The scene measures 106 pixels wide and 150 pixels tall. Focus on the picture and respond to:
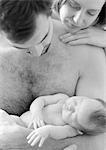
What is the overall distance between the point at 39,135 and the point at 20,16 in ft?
1.36

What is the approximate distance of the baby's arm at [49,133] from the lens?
1299mm

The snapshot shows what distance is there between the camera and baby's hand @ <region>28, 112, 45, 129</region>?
1360 millimetres

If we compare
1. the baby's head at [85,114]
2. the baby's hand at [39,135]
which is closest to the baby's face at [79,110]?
the baby's head at [85,114]

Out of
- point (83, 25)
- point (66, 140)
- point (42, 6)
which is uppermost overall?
point (42, 6)

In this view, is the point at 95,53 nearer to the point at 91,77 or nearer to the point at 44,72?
the point at 91,77

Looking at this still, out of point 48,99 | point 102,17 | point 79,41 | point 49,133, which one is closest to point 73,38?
point 79,41

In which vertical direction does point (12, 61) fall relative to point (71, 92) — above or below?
above

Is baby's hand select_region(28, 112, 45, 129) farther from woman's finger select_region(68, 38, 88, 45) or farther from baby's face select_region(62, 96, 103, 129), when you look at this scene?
woman's finger select_region(68, 38, 88, 45)

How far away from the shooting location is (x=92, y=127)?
1.35 metres

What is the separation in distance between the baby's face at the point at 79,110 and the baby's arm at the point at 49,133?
28 millimetres

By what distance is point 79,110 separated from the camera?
1.36 meters

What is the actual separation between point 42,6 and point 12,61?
350 millimetres

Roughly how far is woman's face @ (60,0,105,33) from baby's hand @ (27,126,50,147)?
38 centimetres

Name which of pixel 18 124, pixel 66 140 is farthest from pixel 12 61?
pixel 66 140
